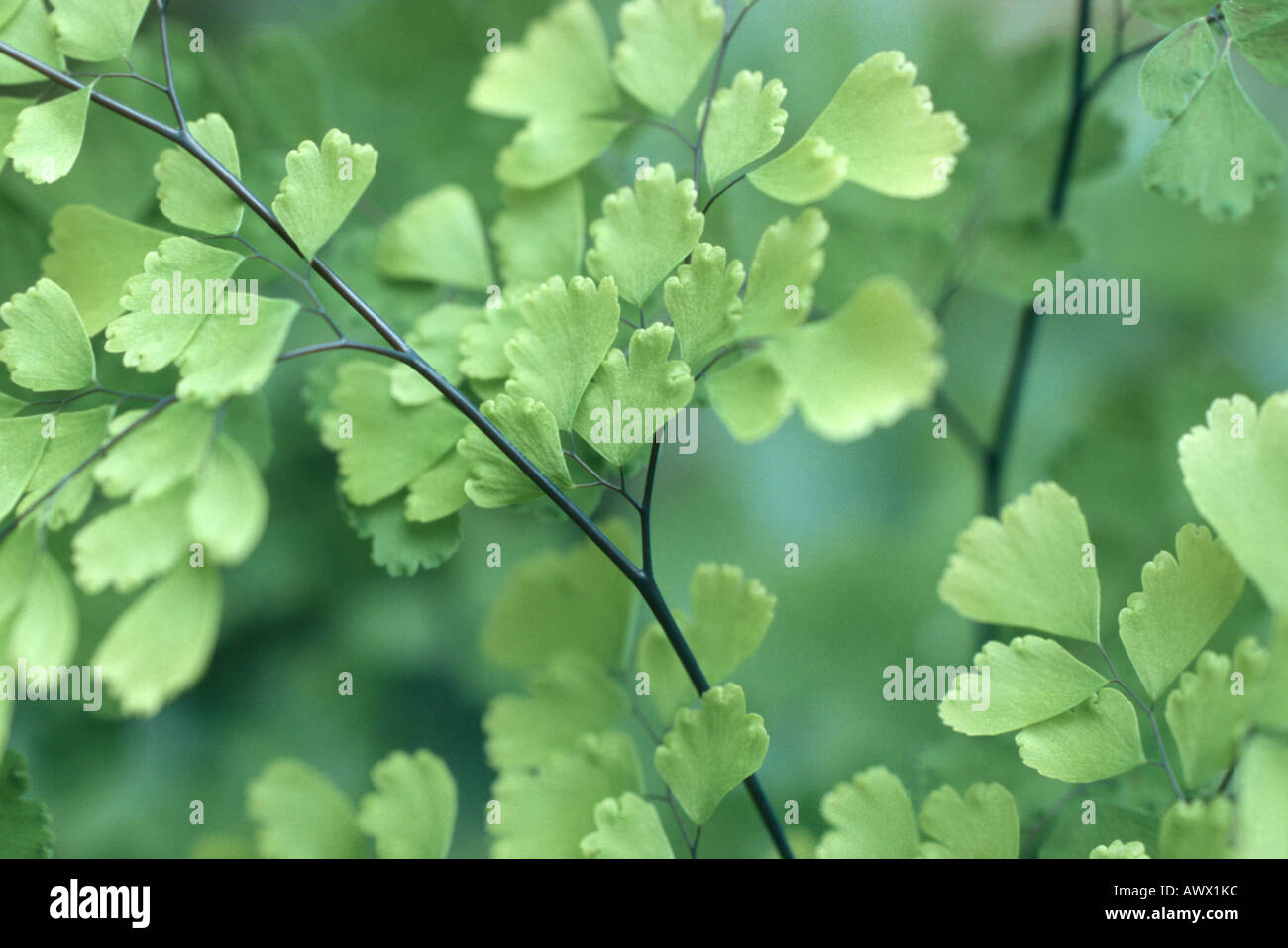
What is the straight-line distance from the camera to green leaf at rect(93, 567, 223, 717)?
271 mm

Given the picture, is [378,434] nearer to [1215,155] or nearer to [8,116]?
[8,116]

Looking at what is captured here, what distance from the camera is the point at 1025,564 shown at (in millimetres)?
339

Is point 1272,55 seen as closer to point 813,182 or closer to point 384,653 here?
point 813,182

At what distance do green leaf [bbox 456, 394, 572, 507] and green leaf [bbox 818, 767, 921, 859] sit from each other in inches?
6.1

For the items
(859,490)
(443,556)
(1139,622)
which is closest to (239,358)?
(443,556)

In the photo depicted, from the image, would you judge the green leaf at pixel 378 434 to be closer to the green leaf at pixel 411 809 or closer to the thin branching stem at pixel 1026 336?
the green leaf at pixel 411 809

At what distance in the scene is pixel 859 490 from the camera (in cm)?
72

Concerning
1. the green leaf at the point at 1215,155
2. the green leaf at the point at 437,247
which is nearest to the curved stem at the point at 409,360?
the green leaf at the point at 437,247

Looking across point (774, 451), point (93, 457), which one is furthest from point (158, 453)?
point (774, 451)

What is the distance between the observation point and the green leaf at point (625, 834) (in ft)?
1.09

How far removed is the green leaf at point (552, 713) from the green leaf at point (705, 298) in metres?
0.18

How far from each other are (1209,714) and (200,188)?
39cm

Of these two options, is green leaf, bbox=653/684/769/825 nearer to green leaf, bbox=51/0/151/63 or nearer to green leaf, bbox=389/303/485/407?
green leaf, bbox=389/303/485/407

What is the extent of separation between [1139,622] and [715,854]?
267 millimetres
